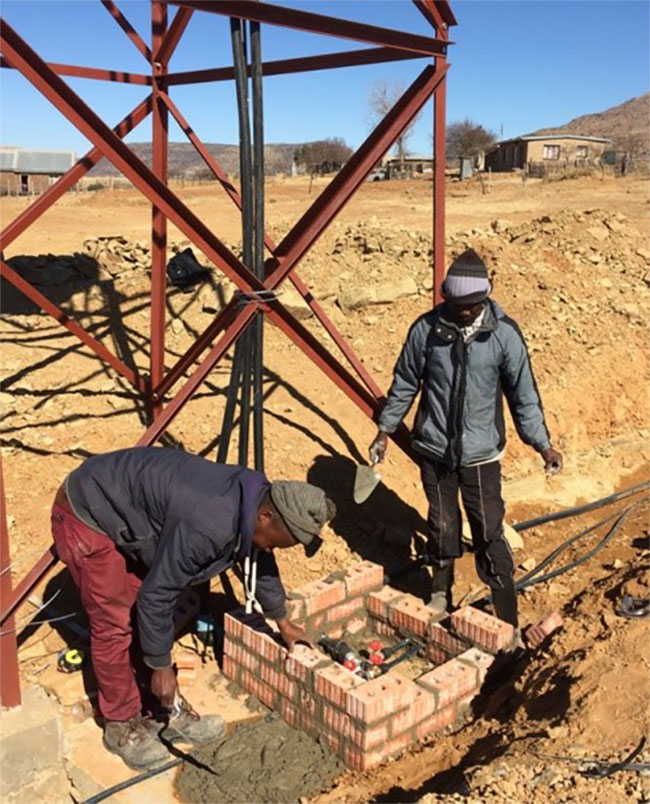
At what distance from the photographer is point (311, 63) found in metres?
4.91

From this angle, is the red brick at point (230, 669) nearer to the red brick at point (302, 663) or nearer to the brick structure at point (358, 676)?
the brick structure at point (358, 676)

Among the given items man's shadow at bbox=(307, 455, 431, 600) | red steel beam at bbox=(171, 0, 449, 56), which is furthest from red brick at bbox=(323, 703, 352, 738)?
red steel beam at bbox=(171, 0, 449, 56)

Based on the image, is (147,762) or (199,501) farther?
(147,762)

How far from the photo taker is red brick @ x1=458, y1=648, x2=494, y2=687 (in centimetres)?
395

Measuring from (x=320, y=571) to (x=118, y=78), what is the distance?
3.51 metres

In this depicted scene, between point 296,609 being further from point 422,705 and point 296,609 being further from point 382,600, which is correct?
point 422,705

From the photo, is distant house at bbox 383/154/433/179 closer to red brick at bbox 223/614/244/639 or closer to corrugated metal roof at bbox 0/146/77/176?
corrugated metal roof at bbox 0/146/77/176

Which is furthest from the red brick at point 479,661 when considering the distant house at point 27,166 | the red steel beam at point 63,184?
the distant house at point 27,166

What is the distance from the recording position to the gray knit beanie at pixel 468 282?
12.9ft

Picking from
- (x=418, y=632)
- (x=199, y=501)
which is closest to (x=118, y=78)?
(x=199, y=501)

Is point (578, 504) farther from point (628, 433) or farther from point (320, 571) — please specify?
point (320, 571)

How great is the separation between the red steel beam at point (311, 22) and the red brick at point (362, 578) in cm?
A: 289

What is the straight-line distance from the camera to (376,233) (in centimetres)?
898

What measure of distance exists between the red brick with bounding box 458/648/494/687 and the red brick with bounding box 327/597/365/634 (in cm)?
80
